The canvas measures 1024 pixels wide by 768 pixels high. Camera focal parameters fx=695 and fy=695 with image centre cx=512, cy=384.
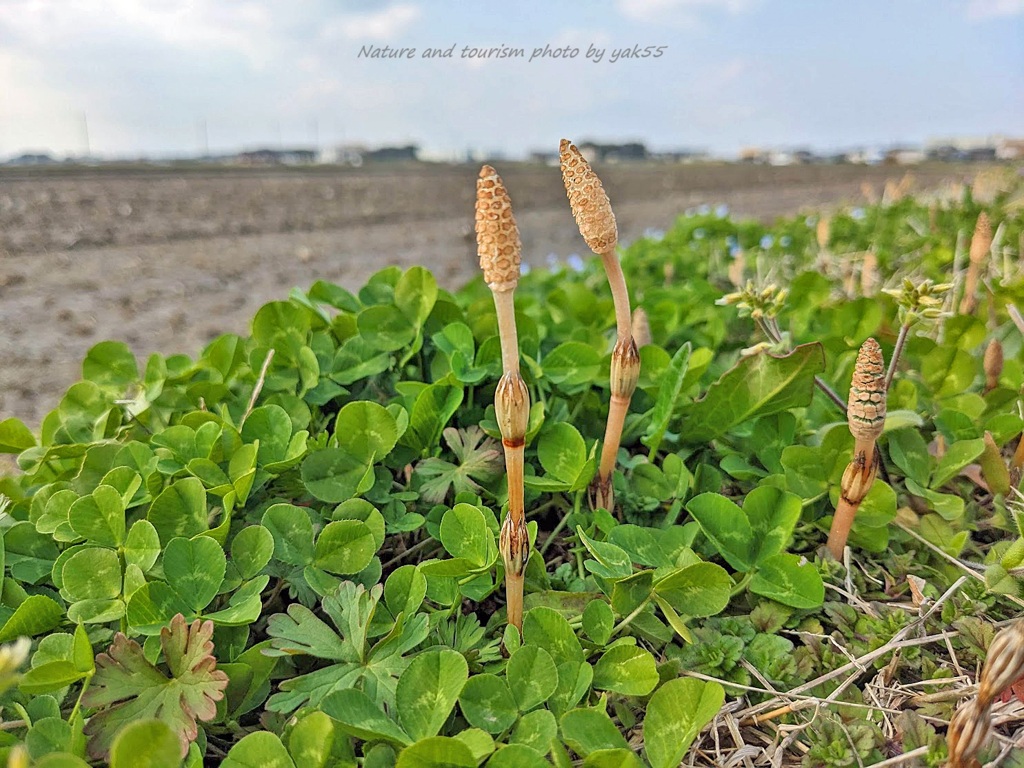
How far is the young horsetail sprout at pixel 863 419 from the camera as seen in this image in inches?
43.0

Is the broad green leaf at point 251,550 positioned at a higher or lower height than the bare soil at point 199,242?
lower

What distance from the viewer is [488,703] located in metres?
1.05

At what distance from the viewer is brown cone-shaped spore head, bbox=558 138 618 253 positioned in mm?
1047

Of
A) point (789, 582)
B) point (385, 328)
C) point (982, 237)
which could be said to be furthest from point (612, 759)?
point (982, 237)

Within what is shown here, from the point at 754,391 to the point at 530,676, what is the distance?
0.82 meters

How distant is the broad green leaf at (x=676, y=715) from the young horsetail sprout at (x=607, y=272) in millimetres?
464

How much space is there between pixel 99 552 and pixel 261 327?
0.73 meters

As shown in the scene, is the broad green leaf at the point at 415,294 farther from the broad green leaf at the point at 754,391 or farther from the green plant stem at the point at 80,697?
the green plant stem at the point at 80,697

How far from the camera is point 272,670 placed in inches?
45.9

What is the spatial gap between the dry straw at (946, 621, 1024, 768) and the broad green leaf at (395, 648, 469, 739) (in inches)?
25.5

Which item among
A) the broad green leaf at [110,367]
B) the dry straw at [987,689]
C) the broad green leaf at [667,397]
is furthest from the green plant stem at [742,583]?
the broad green leaf at [110,367]

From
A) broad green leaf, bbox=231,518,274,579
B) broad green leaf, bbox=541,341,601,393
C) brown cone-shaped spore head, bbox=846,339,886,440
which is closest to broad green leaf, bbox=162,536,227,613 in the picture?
broad green leaf, bbox=231,518,274,579

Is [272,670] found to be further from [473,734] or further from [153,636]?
[473,734]

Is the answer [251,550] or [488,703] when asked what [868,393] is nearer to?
[488,703]
